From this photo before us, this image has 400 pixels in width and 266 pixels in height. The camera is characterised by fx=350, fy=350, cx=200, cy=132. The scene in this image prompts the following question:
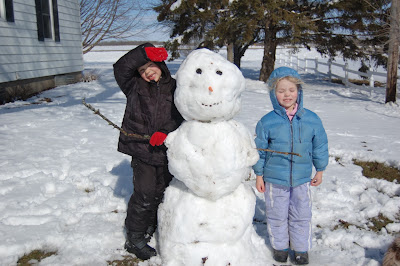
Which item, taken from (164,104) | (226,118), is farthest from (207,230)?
(164,104)

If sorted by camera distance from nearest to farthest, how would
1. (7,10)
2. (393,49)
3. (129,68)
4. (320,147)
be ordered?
(129,68) < (320,147) < (7,10) < (393,49)

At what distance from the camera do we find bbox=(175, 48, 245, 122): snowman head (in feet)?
7.11

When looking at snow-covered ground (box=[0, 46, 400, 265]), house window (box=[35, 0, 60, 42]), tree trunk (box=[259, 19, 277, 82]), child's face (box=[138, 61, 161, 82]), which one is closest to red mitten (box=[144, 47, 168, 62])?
child's face (box=[138, 61, 161, 82])

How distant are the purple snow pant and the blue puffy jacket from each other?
89 mm

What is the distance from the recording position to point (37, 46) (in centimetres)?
1046

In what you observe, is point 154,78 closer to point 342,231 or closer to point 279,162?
point 279,162

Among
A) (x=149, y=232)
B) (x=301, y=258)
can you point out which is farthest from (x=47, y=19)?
(x=301, y=258)

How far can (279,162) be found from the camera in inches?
107

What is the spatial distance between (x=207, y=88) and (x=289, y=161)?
3.24 ft

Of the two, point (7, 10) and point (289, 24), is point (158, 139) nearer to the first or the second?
point (7, 10)

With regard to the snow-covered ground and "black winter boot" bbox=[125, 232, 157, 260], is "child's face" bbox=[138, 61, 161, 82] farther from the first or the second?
the snow-covered ground

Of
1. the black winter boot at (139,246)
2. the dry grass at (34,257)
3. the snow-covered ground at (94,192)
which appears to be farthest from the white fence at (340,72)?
the dry grass at (34,257)

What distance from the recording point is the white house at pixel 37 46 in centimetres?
898

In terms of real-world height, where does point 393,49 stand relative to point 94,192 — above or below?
above
